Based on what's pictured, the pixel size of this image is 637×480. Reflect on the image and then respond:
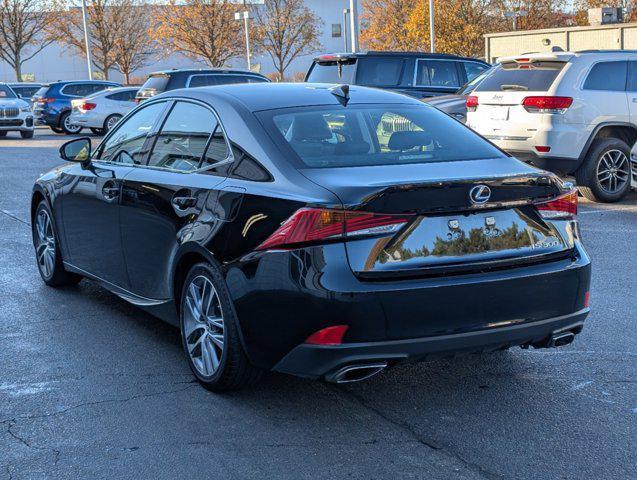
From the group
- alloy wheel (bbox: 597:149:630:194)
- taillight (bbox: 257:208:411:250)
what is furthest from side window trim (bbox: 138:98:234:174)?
alloy wheel (bbox: 597:149:630:194)

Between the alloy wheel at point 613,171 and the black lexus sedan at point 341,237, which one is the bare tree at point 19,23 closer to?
the alloy wheel at point 613,171

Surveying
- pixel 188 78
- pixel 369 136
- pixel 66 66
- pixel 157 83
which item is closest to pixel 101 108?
pixel 157 83

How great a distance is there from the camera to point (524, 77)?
1216 cm

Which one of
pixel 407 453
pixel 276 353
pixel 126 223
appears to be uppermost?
pixel 126 223

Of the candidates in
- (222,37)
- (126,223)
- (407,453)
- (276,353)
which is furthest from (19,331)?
(222,37)

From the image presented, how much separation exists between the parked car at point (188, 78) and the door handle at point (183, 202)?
16570 mm

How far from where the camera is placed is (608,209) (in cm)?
1162

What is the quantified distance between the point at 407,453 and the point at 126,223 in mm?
2558

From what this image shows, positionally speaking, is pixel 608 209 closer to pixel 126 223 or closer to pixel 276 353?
pixel 126 223

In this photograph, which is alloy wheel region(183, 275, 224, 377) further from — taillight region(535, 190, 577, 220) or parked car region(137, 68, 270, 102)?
parked car region(137, 68, 270, 102)

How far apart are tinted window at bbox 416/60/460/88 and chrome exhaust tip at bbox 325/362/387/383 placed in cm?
1398

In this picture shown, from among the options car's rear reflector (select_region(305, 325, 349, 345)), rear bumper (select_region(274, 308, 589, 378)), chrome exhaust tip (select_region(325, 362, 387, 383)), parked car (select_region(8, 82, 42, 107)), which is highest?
parked car (select_region(8, 82, 42, 107))

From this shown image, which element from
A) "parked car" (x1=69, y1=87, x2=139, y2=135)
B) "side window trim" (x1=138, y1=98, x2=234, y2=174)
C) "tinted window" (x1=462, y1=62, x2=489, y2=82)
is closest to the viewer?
"side window trim" (x1=138, y1=98, x2=234, y2=174)

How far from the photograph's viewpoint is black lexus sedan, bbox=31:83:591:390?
418 centimetres
